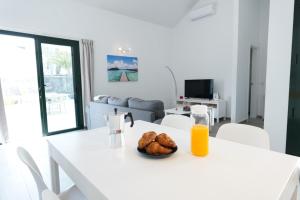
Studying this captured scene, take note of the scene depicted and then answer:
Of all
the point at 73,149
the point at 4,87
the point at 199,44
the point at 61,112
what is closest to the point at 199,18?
the point at 199,44

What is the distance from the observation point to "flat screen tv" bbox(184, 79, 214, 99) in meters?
4.97

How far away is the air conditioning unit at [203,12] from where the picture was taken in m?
4.95

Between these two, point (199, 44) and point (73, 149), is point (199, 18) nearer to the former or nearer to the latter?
point (199, 44)

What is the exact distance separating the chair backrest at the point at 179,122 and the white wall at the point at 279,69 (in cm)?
124

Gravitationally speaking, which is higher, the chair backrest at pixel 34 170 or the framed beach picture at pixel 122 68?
the framed beach picture at pixel 122 68

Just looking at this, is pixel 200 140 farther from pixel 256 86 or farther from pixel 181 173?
pixel 256 86

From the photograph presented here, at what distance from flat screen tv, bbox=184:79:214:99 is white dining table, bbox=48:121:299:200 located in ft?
13.2

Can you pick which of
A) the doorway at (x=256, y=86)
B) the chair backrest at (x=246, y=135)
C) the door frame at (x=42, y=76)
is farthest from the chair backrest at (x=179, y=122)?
the doorway at (x=256, y=86)

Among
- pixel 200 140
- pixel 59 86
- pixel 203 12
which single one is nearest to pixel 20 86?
pixel 59 86

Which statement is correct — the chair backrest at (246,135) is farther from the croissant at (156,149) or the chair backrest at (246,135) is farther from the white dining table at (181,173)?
the croissant at (156,149)

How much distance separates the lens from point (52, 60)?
3803mm

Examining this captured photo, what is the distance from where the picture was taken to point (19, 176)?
2.19 m

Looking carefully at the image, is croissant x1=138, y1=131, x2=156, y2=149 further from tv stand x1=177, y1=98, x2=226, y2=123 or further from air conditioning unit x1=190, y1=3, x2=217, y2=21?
air conditioning unit x1=190, y1=3, x2=217, y2=21

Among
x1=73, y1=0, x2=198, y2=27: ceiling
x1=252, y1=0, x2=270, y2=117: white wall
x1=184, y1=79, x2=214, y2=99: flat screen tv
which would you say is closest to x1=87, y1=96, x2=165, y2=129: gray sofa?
A: x1=73, y1=0, x2=198, y2=27: ceiling
